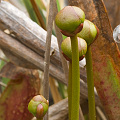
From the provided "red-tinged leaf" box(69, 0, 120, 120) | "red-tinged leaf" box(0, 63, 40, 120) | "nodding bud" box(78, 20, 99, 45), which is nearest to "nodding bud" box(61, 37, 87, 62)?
"nodding bud" box(78, 20, 99, 45)

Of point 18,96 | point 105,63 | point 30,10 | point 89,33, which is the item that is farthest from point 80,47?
point 30,10

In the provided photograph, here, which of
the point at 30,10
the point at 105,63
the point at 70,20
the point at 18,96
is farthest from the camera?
the point at 30,10

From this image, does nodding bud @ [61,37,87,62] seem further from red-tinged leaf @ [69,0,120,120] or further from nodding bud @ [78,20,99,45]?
red-tinged leaf @ [69,0,120,120]

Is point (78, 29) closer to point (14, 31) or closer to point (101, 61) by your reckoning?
point (101, 61)

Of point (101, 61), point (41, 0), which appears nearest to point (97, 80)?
point (101, 61)

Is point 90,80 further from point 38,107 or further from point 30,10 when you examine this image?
point 30,10

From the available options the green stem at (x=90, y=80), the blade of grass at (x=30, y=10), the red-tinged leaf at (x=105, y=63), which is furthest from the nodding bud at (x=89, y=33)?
the blade of grass at (x=30, y=10)
